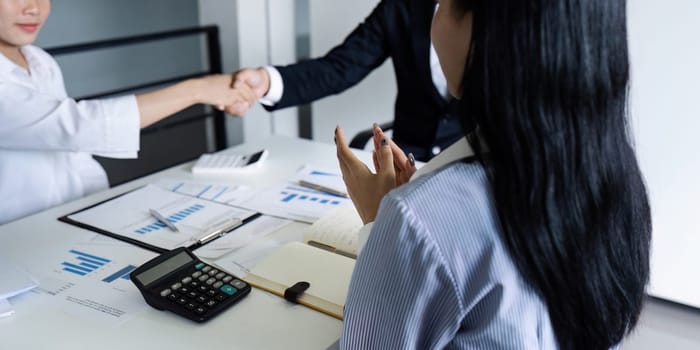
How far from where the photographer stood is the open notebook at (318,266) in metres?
1.06

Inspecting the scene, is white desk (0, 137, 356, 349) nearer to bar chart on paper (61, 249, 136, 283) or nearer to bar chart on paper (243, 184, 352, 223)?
bar chart on paper (61, 249, 136, 283)

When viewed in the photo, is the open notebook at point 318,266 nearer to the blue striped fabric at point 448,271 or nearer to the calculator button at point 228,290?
the calculator button at point 228,290

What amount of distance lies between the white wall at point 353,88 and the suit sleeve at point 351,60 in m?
0.55

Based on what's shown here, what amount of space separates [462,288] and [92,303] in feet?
2.08

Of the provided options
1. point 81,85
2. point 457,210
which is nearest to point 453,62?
point 457,210

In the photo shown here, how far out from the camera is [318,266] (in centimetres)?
114

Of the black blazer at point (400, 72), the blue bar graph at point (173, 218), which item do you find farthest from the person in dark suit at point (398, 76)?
the blue bar graph at point (173, 218)

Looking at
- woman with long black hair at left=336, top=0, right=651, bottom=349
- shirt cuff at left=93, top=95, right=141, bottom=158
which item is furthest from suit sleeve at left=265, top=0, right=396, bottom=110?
woman with long black hair at left=336, top=0, right=651, bottom=349

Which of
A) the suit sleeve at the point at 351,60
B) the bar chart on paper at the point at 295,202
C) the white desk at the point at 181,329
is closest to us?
the white desk at the point at 181,329

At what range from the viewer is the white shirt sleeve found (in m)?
1.45

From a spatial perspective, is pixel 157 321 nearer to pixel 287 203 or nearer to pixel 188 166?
pixel 287 203

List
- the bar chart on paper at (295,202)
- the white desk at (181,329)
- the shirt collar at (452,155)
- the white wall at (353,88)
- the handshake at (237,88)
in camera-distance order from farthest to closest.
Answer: the white wall at (353,88) < the handshake at (237,88) < the bar chart on paper at (295,202) < the white desk at (181,329) < the shirt collar at (452,155)

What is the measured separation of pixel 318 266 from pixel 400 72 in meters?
1.14

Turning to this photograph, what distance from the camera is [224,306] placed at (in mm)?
1029
